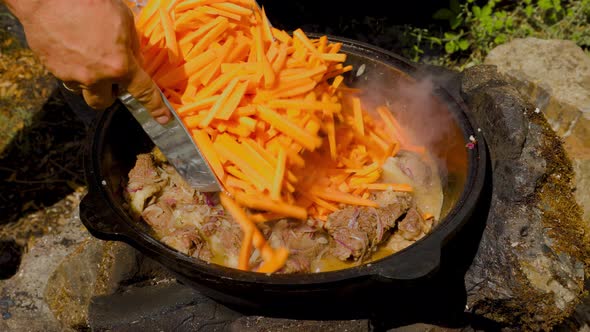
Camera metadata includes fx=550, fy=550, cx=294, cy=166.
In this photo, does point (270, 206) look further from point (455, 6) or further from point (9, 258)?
point (455, 6)

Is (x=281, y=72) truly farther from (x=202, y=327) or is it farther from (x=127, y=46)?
(x=202, y=327)

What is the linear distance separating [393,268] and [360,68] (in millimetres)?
1603

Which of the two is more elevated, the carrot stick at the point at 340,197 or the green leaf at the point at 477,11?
the carrot stick at the point at 340,197

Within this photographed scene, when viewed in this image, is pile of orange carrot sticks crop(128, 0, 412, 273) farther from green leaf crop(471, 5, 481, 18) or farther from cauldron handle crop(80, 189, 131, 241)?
green leaf crop(471, 5, 481, 18)

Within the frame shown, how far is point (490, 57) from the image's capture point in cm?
474

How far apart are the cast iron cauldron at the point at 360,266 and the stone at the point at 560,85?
1417 mm

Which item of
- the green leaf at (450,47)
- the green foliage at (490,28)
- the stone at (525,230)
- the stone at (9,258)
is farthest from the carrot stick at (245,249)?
the green leaf at (450,47)

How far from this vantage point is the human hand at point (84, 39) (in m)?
2.24

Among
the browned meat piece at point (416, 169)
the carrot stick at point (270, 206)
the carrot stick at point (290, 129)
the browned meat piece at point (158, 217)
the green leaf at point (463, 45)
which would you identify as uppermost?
the carrot stick at point (290, 129)

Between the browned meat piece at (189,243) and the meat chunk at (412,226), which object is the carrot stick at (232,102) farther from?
the meat chunk at (412,226)

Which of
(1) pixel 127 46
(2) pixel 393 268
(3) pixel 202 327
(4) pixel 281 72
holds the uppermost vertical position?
(1) pixel 127 46

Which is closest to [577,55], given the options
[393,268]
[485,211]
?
[485,211]

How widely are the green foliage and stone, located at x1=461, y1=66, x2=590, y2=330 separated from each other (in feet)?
7.99

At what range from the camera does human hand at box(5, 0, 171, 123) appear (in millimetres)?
2244
